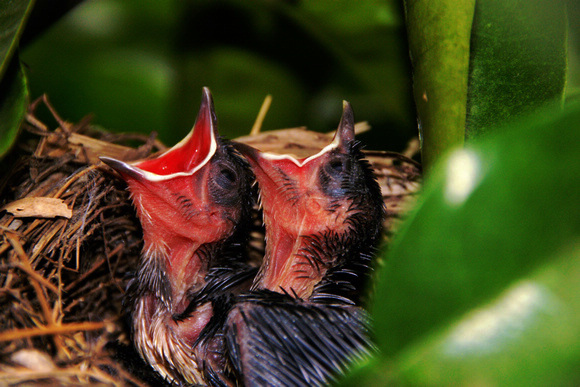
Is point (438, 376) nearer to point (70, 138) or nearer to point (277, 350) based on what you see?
point (277, 350)

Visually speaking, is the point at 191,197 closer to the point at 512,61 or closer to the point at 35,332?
the point at 35,332

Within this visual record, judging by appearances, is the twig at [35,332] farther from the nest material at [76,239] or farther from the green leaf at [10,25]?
the green leaf at [10,25]

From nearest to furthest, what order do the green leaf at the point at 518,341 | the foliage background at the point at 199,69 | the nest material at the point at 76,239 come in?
the green leaf at the point at 518,341 < the nest material at the point at 76,239 < the foliage background at the point at 199,69

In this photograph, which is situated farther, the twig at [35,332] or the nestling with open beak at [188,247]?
the nestling with open beak at [188,247]

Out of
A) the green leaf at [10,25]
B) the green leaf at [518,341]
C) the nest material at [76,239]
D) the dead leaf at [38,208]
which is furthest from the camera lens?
the dead leaf at [38,208]

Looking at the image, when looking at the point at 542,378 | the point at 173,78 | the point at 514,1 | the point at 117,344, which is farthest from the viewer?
the point at 173,78

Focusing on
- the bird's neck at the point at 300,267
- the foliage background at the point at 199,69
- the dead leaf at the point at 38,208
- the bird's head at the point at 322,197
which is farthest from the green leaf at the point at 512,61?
the dead leaf at the point at 38,208

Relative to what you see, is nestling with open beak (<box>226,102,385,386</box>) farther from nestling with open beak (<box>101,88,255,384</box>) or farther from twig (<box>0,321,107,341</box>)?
twig (<box>0,321,107,341</box>)

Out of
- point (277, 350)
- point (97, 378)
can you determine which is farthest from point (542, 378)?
point (97, 378)
